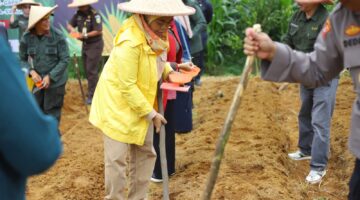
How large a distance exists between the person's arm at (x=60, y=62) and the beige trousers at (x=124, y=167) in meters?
2.30

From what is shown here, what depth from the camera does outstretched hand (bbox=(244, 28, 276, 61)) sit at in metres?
2.60

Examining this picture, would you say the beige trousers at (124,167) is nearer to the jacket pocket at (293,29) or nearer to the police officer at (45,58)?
the jacket pocket at (293,29)

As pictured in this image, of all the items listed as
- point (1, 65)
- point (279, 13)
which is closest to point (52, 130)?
point (1, 65)

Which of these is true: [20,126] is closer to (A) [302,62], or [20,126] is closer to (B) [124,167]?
(A) [302,62]

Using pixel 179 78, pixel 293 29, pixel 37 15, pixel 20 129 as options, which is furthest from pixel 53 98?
pixel 20 129

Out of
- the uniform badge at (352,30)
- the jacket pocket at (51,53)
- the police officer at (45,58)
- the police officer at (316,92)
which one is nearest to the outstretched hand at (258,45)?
the uniform badge at (352,30)

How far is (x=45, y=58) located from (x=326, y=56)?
13.6ft

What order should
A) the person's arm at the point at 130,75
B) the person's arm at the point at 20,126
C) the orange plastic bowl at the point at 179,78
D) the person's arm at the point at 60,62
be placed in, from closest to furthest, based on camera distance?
the person's arm at the point at 20,126
the person's arm at the point at 130,75
the orange plastic bowl at the point at 179,78
the person's arm at the point at 60,62

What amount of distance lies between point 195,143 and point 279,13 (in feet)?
21.2

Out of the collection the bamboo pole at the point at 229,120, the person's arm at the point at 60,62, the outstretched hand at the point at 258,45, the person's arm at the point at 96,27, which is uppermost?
the outstretched hand at the point at 258,45

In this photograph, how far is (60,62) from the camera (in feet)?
20.7

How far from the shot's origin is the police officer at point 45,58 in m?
6.14

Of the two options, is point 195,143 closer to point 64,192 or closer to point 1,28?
point 64,192

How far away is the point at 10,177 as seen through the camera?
190 centimetres
